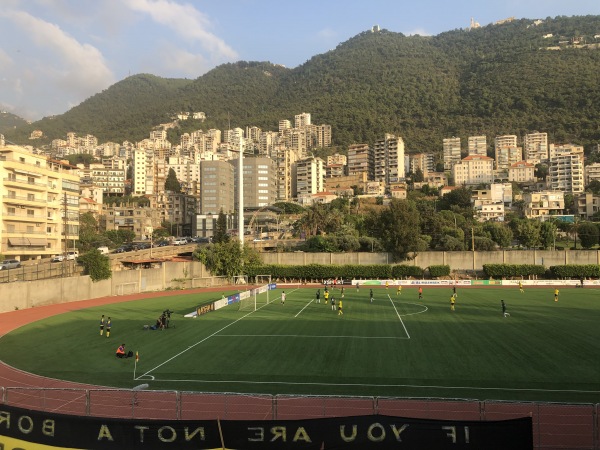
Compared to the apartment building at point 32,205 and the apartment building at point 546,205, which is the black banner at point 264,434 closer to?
the apartment building at point 32,205

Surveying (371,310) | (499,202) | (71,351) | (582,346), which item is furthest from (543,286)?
(499,202)

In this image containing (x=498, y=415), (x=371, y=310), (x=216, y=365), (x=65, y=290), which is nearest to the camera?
(x=498, y=415)

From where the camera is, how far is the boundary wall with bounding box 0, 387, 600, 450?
1293 cm

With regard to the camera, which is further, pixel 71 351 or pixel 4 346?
pixel 4 346

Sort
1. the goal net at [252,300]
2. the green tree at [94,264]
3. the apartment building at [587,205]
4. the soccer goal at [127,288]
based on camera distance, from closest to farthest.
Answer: the goal net at [252,300]
the green tree at [94,264]
the soccer goal at [127,288]
the apartment building at [587,205]

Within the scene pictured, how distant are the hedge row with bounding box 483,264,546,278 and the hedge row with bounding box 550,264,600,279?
2540 mm

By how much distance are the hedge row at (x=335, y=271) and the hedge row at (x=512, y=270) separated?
37.6 feet

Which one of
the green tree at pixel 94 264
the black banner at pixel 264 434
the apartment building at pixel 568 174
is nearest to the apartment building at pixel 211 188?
the green tree at pixel 94 264

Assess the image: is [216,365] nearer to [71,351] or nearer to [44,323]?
[71,351]

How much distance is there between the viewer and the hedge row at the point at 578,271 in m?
74.1

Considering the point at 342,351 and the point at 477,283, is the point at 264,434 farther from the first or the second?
the point at 477,283

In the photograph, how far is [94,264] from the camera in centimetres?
5784

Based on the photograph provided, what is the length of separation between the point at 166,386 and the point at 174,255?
73.1 metres

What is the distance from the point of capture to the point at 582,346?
27016 millimetres
